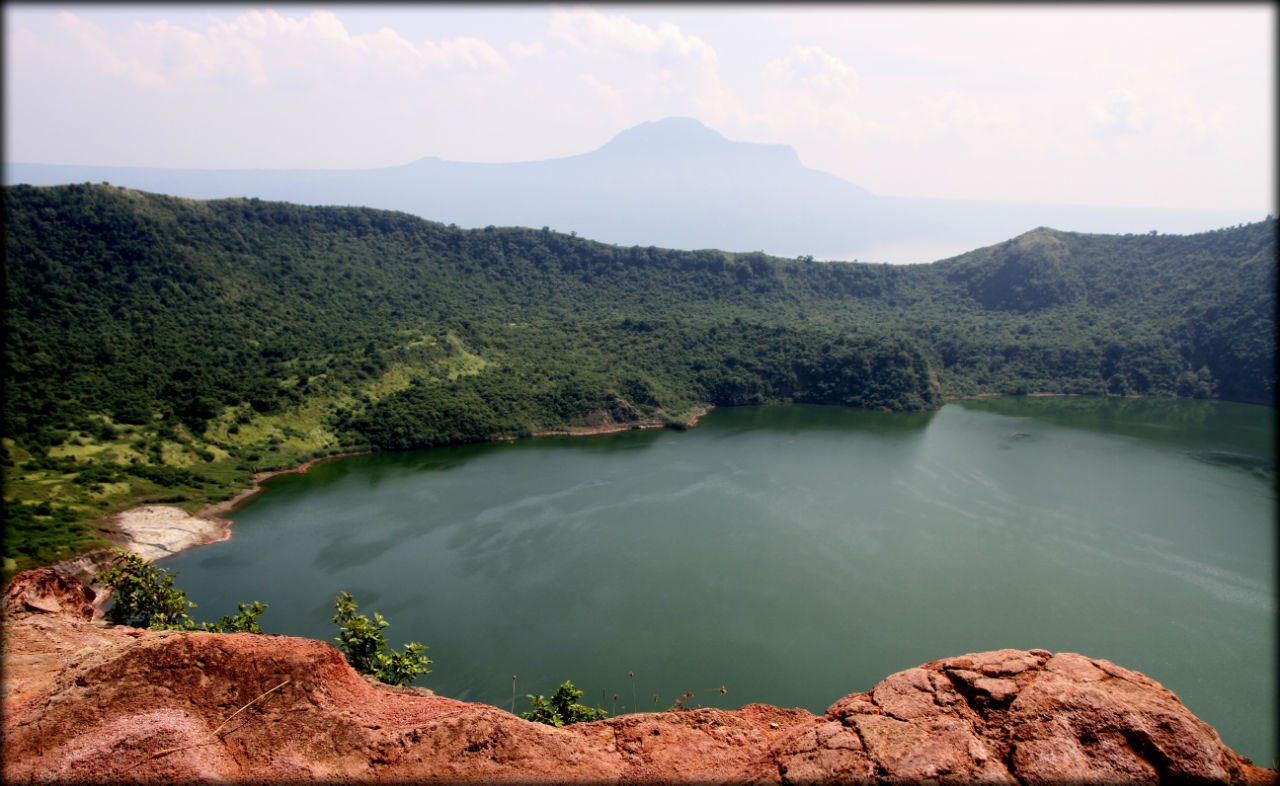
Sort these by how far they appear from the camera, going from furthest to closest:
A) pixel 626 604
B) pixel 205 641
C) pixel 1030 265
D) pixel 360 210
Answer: pixel 1030 265, pixel 360 210, pixel 626 604, pixel 205 641

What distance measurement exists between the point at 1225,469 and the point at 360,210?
91.2 meters

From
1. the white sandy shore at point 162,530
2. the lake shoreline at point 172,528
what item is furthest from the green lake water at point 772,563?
the white sandy shore at point 162,530

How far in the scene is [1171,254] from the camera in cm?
7881

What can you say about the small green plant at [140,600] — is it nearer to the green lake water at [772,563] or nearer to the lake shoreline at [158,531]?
the green lake water at [772,563]

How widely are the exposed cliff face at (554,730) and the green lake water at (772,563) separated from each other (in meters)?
10.00

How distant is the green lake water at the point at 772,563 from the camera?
22.4 m

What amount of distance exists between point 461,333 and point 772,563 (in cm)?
4082

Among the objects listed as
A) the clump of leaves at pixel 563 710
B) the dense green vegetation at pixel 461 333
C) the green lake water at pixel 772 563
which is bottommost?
the green lake water at pixel 772 563

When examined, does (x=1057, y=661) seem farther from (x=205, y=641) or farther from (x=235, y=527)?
(x=235, y=527)

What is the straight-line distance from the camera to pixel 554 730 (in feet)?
29.1

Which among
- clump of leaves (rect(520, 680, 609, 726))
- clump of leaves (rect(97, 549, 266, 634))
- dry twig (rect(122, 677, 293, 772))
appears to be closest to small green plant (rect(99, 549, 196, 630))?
clump of leaves (rect(97, 549, 266, 634))

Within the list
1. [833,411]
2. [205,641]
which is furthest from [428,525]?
[833,411]

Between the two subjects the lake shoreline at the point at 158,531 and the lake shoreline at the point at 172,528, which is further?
the lake shoreline at the point at 172,528

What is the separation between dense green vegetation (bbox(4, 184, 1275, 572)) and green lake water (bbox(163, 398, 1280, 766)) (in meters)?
6.01
